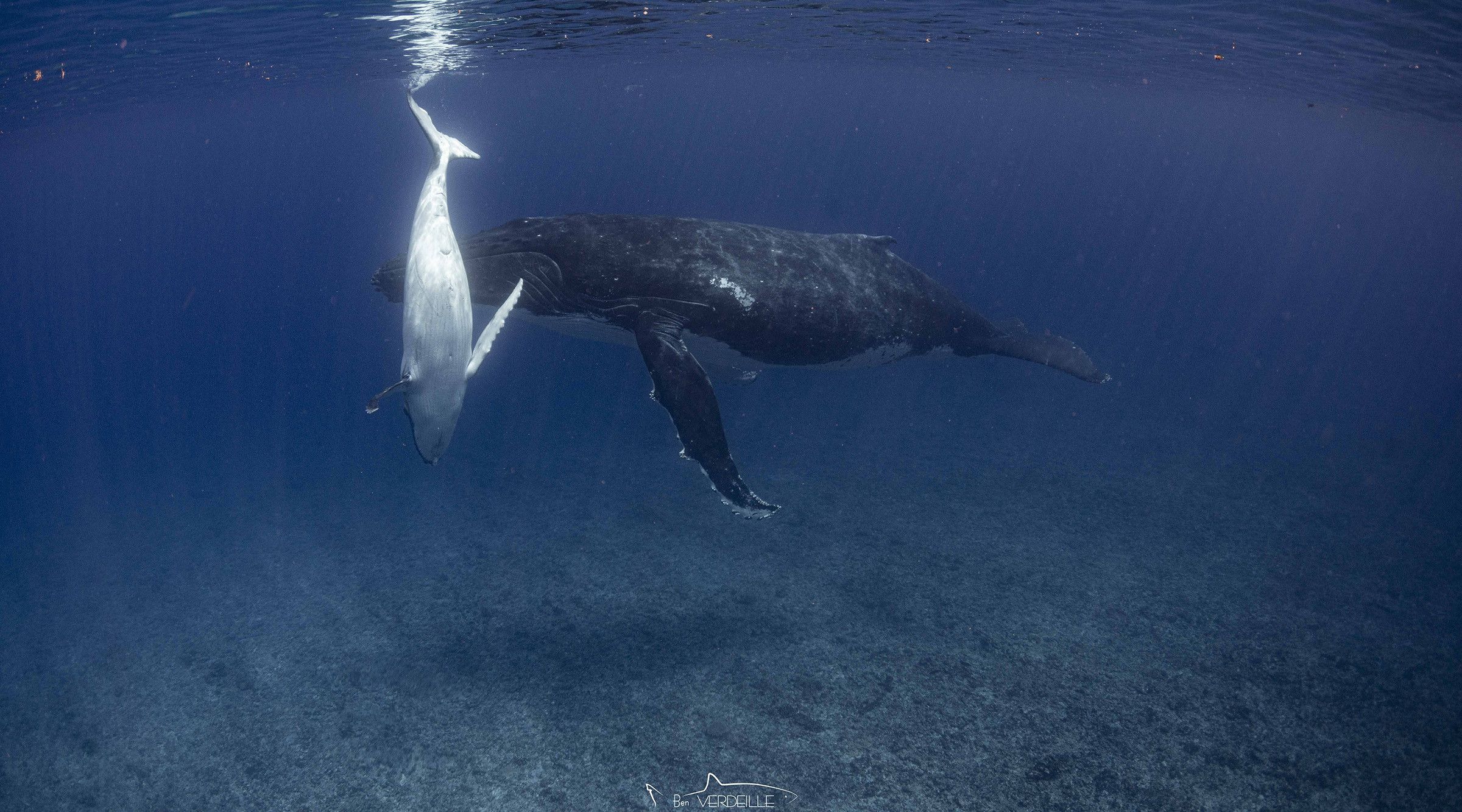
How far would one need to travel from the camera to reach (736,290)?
24.1 feet

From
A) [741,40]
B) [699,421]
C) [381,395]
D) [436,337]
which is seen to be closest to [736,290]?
[699,421]

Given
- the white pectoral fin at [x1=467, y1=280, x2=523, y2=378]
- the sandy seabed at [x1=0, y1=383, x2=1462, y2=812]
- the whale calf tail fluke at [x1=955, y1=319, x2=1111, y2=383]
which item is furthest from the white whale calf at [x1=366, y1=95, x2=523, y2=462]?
the whale calf tail fluke at [x1=955, y1=319, x2=1111, y2=383]

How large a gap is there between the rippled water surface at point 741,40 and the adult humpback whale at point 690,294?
15070mm

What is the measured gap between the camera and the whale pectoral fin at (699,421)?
6.39 meters

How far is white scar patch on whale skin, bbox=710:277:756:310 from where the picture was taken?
7.29 metres

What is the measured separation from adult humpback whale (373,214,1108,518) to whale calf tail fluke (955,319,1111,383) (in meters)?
2.40

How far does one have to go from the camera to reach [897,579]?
8.69m

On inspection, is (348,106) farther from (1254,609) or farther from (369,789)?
(1254,609)

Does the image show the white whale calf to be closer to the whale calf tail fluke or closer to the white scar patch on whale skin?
the white scar patch on whale skin

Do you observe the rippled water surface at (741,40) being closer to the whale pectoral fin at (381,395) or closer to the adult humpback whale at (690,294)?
the adult humpback whale at (690,294)

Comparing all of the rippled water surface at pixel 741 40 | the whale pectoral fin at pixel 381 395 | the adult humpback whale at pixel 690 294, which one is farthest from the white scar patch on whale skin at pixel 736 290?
the rippled water surface at pixel 741 40

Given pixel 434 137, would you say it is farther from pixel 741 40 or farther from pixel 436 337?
pixel 741 40

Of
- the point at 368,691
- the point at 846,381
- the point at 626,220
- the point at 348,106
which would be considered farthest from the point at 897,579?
the point at 348,106

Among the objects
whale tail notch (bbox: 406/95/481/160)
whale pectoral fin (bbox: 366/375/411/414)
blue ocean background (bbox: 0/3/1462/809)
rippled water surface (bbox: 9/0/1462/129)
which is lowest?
blue ocean background (bbox: 0/3/1462/809)
